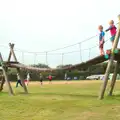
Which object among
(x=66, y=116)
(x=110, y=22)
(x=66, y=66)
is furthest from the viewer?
(x=66, y=66)

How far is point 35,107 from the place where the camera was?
50.4 feet

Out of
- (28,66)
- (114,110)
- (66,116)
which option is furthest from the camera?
(28,66)

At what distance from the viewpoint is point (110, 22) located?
1825 cm

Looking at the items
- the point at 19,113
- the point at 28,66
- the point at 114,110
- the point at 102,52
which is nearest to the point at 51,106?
the point at 19,113

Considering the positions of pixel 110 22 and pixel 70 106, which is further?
pixel 110 22

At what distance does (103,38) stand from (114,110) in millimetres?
5974

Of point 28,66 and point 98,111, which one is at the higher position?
point 28,66

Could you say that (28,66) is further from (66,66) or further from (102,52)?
(102,52)

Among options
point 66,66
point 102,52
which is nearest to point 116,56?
point 102,52

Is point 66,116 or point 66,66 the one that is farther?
point 66,66

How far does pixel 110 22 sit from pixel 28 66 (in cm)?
806

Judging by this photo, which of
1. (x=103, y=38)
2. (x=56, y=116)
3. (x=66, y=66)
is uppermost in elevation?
(x=103, y=38)

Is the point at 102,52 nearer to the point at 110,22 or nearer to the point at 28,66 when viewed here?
the point at 110,22

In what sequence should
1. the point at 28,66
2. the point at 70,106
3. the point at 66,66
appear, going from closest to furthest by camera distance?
the point at 70,106 → the point at 66,66 → the point at 28,66
